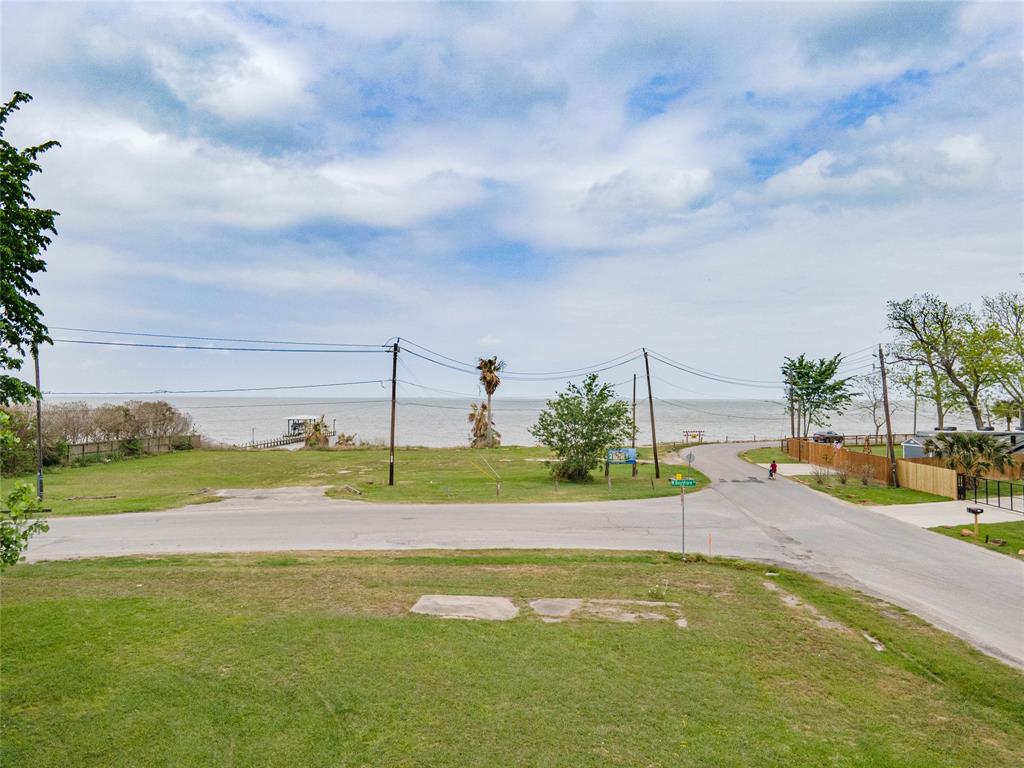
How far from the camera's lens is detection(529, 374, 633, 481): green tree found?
34.0 metres

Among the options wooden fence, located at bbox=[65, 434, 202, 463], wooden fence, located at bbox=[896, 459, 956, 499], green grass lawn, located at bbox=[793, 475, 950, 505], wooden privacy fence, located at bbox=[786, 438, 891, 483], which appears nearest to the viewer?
green grass lawn, located at bbox=[793, 475, 950, 505]

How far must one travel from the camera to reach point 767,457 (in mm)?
51812

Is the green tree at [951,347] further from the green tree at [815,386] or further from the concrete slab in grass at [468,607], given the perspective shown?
the concrete slab in grass at [468,607]

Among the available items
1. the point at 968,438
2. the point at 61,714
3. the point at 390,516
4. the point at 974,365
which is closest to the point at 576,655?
the point at 61,714

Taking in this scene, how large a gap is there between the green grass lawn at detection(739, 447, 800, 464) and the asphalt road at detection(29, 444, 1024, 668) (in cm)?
2263

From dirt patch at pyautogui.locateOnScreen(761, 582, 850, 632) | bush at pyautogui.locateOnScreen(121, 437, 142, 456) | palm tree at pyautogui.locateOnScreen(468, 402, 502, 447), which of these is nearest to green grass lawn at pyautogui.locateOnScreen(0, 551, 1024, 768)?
dirt patch at pyautogui.locateOnScreen(761, 582, 850, 632)

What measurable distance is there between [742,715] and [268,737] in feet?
19.0

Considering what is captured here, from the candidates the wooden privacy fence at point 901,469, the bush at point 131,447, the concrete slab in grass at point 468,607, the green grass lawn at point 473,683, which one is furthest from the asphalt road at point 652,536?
the bush at point 131,447

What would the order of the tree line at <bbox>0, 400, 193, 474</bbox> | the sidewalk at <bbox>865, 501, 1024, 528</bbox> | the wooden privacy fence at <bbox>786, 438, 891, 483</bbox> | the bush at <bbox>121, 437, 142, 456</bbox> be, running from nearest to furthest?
1. the sidewalk at <bbox>865, 501, 1024, 528</bbox>
2. the wooden privacy fence at <bbox>786, 438, 891, 483</bbox>
3. the tree line at <bbox>0, 400, 193, 474</bbox>
4. the bush at <bbox>121, 437, 142, 456</bbox>

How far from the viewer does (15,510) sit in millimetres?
5238

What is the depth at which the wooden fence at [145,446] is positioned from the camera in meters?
45.8

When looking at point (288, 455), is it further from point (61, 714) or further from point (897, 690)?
point (897, 690)

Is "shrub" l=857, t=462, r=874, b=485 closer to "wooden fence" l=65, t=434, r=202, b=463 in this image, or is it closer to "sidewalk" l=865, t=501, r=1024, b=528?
"sidewalk" l=865, t=501, r=1024, b=528

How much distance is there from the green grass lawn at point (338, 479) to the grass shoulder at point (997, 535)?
11.5 m
